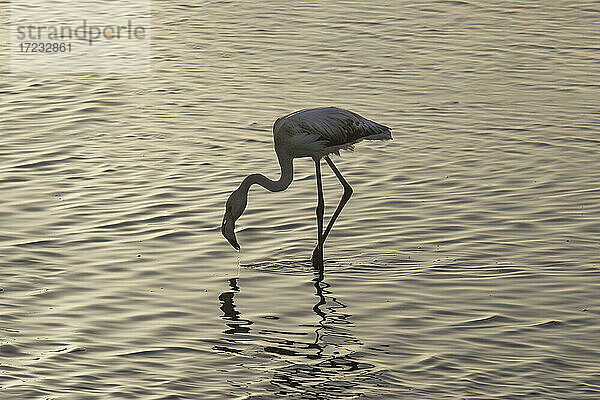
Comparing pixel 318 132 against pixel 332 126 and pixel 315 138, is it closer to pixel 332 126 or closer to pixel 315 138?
pixel 315 138

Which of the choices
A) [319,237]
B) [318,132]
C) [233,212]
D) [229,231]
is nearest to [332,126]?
[318,132]

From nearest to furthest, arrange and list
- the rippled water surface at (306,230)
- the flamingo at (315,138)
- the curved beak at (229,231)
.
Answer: the rippled water surface at (306,230), the curved beak at (229,231), the flamingo at (315,138)

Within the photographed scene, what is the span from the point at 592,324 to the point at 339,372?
Result: 6.37 feet

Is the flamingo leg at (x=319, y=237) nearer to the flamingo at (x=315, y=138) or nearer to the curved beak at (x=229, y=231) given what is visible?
the flamingo at (x=315, y=138)

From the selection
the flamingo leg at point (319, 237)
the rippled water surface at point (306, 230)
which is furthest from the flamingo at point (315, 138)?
the rippled water surface at point (306, 230)

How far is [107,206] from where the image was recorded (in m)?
11.3

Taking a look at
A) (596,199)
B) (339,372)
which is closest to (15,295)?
(339,372)

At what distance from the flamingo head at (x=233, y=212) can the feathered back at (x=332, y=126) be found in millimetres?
748

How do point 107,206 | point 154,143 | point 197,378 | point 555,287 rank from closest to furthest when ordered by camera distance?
point 197,378
point 555,287
point 107,206
point 154,143

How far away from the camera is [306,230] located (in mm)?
11000

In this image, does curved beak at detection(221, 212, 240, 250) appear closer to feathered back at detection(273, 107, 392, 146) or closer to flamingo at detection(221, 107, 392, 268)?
flamingo at detection(221, 107, 392, 268)

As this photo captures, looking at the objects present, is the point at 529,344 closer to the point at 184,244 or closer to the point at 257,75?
the point at 184,244

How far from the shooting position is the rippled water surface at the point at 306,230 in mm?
8125

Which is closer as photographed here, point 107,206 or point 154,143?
point 107,206
